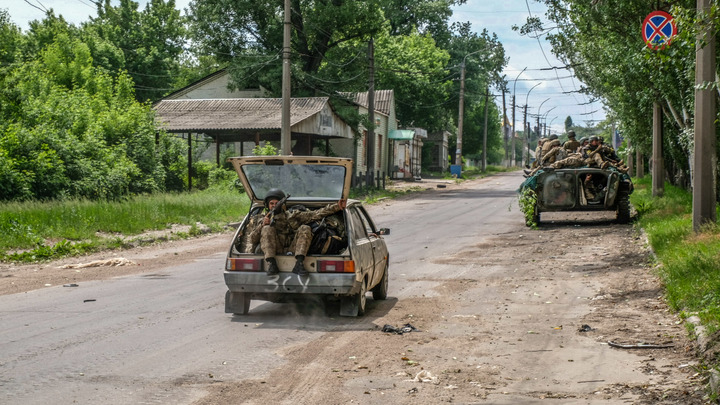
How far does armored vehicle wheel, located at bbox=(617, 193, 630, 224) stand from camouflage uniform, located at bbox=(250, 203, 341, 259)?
13646 millimetres

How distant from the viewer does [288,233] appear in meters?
9.66

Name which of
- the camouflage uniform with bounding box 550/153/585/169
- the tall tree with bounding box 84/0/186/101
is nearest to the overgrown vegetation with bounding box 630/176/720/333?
the camouflage uniform with bounding box 550/153/585/169

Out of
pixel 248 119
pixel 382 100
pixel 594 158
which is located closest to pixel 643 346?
A: pixel 594 158

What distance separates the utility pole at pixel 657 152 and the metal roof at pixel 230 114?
14596 millimetres

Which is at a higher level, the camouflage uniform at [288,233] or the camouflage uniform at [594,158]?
the camouflage uniform at [594,158]

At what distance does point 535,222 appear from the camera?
2200 centimetres

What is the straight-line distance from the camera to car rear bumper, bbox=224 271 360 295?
9281 millimetres

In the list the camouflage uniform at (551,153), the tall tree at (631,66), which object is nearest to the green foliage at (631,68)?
the tall tree at (631,66)

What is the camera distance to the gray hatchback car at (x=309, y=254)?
931cm

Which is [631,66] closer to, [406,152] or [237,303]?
[237,303]

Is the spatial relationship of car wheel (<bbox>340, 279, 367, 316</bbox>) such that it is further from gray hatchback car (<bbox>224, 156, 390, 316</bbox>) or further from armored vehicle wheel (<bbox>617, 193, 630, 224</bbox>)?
armored vehicle wheel (<bbox>617, 193, 630, 224</bbox>)

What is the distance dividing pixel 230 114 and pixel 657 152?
19.5 meters

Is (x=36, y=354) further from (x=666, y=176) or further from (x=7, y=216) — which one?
(x=666, y=176)

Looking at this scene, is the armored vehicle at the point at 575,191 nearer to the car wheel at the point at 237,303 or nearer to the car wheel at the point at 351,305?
the car wheel at the point at 351,305
